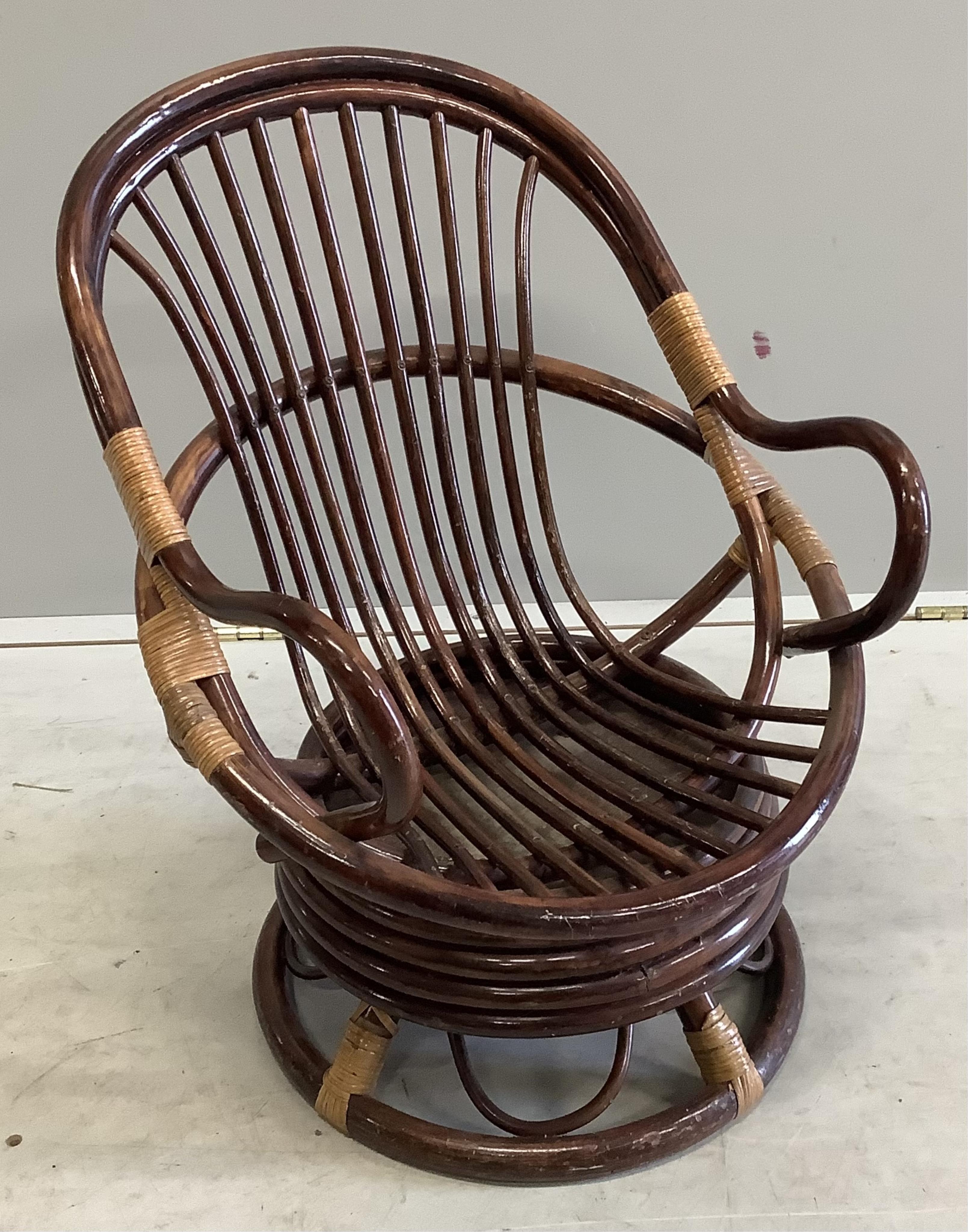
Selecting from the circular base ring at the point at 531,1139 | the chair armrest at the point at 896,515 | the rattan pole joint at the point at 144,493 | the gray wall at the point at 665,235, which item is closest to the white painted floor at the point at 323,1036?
the circular base ring at the point at 531,1139

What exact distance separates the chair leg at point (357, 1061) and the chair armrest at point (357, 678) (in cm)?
30

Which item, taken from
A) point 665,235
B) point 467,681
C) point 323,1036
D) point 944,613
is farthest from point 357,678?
point 944,613

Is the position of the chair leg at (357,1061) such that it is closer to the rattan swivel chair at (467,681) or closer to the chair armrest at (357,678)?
the rattan swivel chair at (467,681)

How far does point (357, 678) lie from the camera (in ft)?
2.22

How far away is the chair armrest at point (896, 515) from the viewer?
33.5 inches

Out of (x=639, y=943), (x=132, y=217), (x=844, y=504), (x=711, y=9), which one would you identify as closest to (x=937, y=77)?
(x=711, y=9)

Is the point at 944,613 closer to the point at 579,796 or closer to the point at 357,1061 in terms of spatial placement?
the point at 579,796

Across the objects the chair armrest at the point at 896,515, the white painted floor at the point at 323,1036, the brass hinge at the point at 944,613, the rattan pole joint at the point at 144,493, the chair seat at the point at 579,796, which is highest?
the rattan pole joint at the point at 144,493

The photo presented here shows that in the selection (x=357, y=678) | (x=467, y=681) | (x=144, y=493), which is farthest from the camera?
(x=467, y=681)

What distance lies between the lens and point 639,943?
→ 2.63ft

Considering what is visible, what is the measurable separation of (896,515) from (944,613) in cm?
87

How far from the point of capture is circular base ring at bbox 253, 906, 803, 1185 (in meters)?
0.94

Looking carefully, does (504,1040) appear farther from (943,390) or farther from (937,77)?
(937,77)

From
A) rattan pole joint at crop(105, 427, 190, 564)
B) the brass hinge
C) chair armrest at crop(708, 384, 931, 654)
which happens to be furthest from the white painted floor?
rattan pole joint at crop(105, 427, 190, 564)
